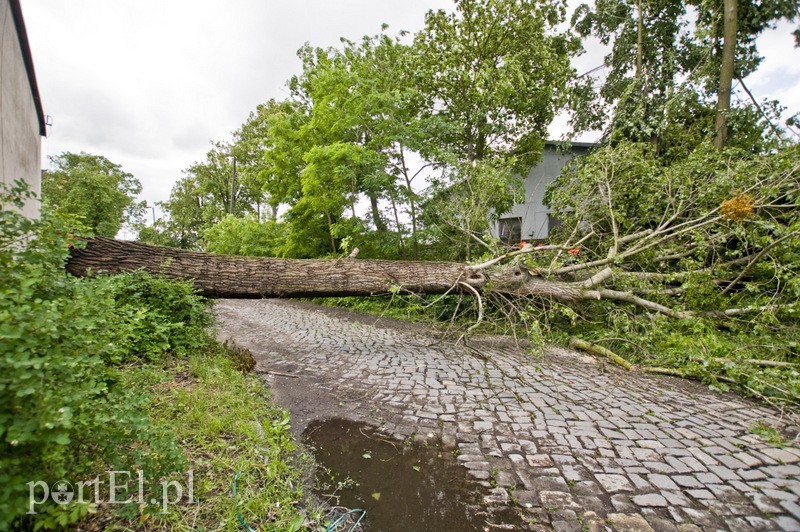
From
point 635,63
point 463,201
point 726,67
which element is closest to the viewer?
point 726,67

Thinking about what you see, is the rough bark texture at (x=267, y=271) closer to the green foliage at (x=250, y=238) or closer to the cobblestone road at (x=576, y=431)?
the cobblestone road at (x=576, y=431)

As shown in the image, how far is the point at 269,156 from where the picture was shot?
11.0m

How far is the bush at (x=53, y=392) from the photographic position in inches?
44.8

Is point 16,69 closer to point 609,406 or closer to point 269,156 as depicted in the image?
point 269,156

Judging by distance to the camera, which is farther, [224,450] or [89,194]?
[89,194]

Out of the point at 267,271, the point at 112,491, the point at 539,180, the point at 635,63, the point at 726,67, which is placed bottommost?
the point at 112,491

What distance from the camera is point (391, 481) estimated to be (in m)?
2.37

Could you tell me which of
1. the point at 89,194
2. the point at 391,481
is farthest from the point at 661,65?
the point at 89,194

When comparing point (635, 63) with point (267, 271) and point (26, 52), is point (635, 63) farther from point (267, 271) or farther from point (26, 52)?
point (26, 52)

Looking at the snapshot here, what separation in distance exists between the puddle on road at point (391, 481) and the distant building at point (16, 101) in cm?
541

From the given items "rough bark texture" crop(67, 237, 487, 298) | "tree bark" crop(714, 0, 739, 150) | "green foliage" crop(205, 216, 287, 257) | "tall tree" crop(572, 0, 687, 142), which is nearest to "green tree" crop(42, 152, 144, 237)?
"green foliage" crop(205, 216, 287, 257)

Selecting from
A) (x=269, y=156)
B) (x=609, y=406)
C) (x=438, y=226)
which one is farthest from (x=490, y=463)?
(x=269, y=156)

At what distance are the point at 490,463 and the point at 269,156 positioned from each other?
36.9 ft

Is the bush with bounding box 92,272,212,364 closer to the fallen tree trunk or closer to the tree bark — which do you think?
the fallen tree trunk
